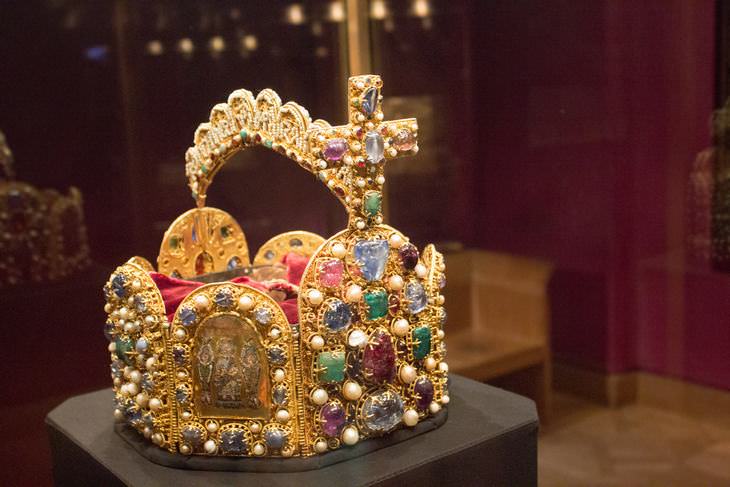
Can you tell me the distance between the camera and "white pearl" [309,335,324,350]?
1.26 m

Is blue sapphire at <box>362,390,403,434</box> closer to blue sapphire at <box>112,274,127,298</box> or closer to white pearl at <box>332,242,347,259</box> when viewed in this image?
white pearl at <box>332,242,347,259</box>

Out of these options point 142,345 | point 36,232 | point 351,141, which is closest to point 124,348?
point 142,345

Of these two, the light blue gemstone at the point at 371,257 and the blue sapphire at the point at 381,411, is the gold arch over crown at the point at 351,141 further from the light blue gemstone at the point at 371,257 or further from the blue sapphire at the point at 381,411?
the blue sapphire at the point at 381,411

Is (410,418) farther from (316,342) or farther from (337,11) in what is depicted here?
(337,11)

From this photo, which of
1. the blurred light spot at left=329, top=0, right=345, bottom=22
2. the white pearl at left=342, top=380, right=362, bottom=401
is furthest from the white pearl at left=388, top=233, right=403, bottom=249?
the blurred light spot at left=329, top=0, right=345, bottom=22

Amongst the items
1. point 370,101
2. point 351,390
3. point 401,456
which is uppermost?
point 370,101

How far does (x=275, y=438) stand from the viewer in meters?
1.26

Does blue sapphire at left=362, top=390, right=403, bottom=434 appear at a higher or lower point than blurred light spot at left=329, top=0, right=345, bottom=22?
lower

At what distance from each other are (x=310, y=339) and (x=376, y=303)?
0.38ft

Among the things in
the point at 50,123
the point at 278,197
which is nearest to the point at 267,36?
the point at 278,197

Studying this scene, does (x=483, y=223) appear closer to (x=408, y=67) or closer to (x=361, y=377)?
(x=408, y=67)

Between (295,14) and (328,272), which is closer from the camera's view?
(328,272)

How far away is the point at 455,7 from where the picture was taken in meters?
2.38

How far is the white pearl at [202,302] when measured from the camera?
4.18 feet
